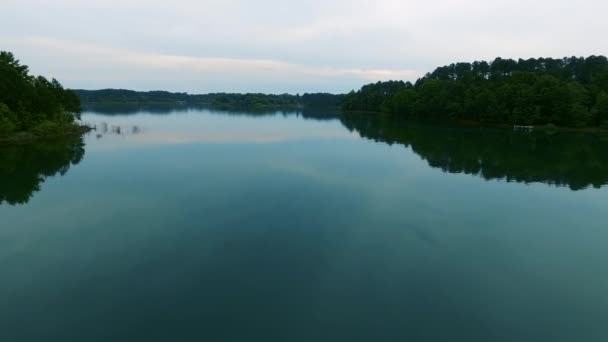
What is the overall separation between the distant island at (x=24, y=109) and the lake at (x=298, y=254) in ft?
47.2

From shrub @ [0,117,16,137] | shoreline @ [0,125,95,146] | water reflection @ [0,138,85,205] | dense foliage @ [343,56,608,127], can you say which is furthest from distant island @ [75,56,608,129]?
shrub @ [0,117,16,137]

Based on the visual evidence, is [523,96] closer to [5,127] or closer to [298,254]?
[298,254]

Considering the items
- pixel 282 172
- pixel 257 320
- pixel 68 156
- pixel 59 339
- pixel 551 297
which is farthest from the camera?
pixel 68 156

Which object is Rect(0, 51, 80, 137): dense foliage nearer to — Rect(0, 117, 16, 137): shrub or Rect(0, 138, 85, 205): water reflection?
Rect(0, 117, 16, 137): shrub

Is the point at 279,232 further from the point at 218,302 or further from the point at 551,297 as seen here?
the point at 551,297

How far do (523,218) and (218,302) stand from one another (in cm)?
1683

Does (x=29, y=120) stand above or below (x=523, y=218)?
above

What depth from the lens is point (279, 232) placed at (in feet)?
57.9

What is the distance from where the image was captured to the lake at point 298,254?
35.0 feet

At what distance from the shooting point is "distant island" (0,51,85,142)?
44.1m

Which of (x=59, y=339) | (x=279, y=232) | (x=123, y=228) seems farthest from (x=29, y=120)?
(x=59, y=339)

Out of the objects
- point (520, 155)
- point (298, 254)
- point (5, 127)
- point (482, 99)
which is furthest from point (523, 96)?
point (5, 127)

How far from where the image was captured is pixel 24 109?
47.2m

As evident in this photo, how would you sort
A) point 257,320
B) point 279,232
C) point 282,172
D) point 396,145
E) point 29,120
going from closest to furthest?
point 257,320 → point 279,232 → point 282,172 → point 29,120 → point 396,145
